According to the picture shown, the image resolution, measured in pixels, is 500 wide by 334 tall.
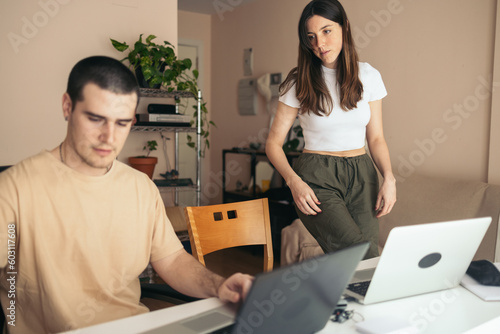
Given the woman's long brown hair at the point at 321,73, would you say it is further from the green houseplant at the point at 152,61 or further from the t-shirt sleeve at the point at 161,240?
the green houseplant at the point at 152,61

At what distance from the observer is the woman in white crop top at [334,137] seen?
1.59 metres

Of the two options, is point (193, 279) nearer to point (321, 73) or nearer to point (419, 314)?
point (419, 314)

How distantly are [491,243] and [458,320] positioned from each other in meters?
1.80

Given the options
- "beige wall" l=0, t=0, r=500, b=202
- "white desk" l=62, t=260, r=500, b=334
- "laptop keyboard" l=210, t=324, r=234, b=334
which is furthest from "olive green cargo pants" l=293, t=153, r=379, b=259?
"beige wall" l=0, t=0, r=500, b=202

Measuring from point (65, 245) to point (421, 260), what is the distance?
843mm

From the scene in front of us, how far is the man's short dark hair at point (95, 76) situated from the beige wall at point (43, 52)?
8.17 feet

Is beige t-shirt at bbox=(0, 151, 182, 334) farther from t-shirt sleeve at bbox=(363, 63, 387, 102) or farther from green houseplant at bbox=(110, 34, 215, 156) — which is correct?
green houseplant at bbox=(110, 34, 215, 156)

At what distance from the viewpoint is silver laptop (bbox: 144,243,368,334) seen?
692 mm

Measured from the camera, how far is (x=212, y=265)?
4090 millimetres

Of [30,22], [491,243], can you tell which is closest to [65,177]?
[491,243]

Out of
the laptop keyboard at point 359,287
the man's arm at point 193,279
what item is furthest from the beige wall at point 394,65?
the man's arm at point 193,279

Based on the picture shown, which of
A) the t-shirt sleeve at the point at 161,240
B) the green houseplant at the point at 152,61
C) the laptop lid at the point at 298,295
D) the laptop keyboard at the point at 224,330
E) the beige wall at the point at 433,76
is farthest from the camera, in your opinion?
the green houseplant at the point at 152,61

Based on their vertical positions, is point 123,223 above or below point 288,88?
below

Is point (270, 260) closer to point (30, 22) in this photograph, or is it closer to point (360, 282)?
point (360, 282)
